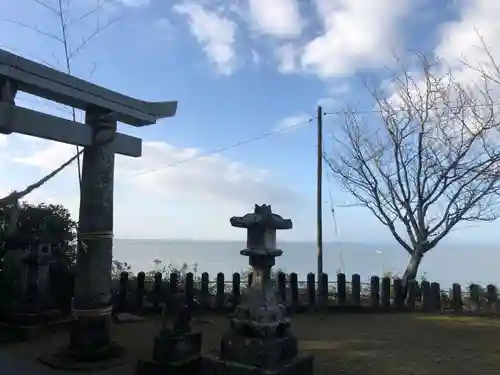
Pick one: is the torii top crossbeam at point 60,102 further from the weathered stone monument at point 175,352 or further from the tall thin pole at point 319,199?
the tall thin pole at point 319,199

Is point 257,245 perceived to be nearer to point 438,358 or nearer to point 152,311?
point 438,358

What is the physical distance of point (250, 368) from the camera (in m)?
4.78

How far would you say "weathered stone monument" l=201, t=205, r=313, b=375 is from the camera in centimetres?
485

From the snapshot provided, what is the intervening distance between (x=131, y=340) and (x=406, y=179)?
25.5 ft

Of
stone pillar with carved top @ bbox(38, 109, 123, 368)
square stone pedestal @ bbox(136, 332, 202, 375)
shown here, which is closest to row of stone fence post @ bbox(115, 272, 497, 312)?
stone pillar with carved top @ bbox(38, 109, 123, 368)

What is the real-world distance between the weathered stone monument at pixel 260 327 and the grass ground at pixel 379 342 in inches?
36.4

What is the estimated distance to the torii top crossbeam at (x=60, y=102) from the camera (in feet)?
16.8

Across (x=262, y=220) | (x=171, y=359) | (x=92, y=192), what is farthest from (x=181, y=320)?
(x=92, y=192)

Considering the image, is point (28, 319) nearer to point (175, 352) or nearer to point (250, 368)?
point (175, 352)

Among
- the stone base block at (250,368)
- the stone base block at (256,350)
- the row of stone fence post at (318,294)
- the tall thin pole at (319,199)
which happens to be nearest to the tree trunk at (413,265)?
the row of stone fence post at (318,294)

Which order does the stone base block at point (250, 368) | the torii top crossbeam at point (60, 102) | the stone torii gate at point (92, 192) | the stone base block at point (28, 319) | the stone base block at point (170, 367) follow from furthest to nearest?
1. the stone base block at point (28, 319)
2. the stone torii gate at point (92, 192)
3. the stone base block at point (170, 367)
4. the torii top crossbeam at point (60, 102)
5. the stone base block at point (250, 368)

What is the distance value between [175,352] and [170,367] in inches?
7.1

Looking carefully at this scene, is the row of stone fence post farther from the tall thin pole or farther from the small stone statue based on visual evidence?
the small stone statue

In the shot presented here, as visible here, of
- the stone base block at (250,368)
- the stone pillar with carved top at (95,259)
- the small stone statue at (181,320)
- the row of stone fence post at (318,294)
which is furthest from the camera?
the row of stone fence post at (318,294)
